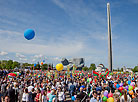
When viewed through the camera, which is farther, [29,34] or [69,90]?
[69,90]

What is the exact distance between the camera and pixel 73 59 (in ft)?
327

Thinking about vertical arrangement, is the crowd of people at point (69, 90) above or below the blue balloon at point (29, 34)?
below

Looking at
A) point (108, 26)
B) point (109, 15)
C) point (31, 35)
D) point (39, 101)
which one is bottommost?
point (39, 101)

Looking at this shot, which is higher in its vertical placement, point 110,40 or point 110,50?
point 110,40

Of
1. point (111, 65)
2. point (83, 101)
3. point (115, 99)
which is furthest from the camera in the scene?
point (111, 65)

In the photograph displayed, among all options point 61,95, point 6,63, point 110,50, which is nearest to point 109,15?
point 110,50

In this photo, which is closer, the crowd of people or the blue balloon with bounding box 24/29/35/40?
the crowd of people

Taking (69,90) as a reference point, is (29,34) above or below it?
above

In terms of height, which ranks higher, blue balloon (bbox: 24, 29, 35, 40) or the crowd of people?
blue balloon (bbox: 24, 29, 35, 40)

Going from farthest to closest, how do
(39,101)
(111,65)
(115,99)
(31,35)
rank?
(111,65), (31,35), (39,101), (115,99)

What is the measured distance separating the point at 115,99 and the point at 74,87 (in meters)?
4.32

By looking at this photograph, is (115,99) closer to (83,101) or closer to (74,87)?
(83,101)

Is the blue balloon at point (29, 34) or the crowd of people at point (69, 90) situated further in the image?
the blue balloon at point (29, 34)

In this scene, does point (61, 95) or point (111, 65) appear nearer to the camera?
point (61, 95)
